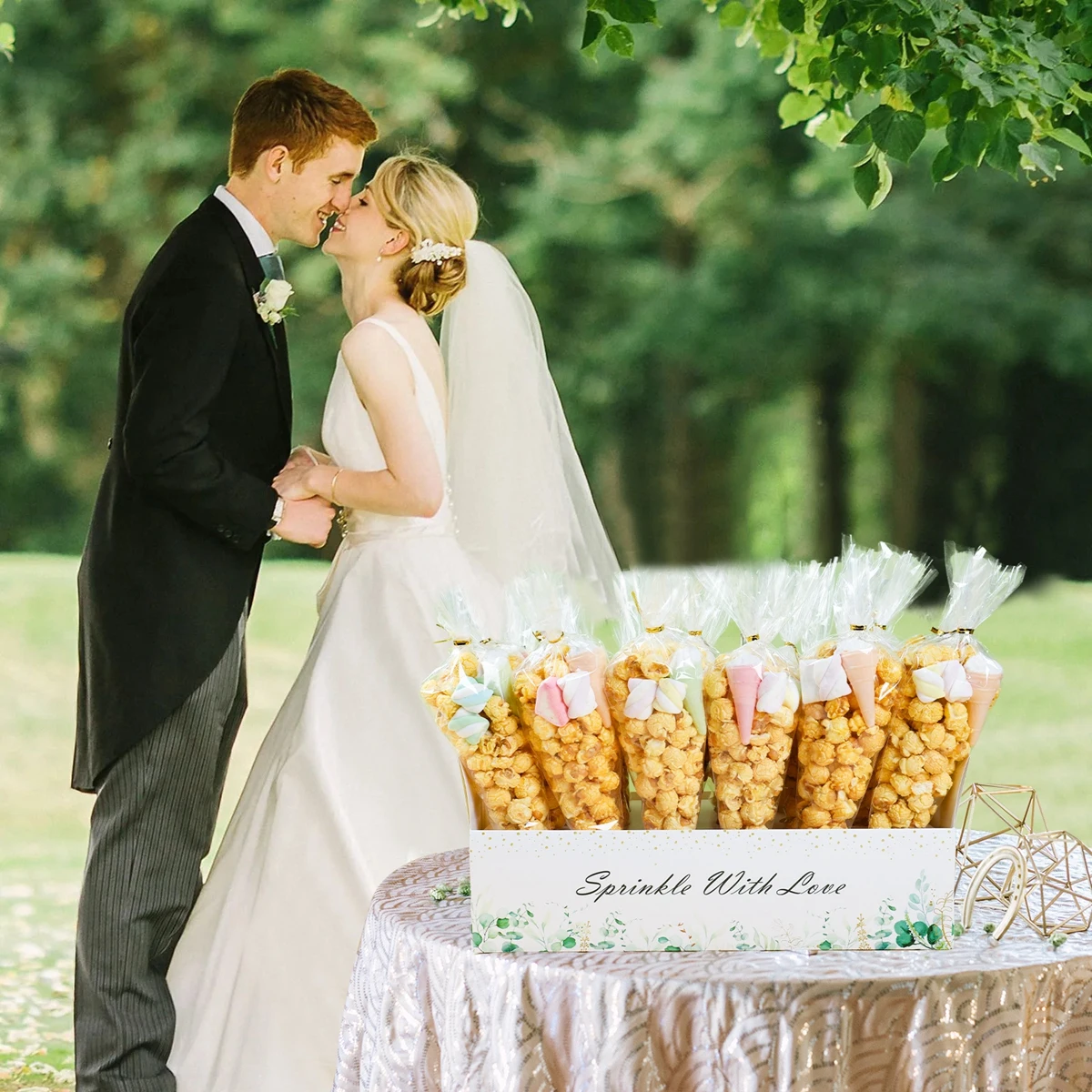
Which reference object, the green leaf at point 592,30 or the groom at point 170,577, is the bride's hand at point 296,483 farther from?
the green leaf at point 592,30

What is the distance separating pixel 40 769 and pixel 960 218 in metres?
6.95

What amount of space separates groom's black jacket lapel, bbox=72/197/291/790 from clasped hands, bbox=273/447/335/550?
55 mm

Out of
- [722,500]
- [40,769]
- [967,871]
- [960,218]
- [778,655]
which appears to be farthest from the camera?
[722,500]

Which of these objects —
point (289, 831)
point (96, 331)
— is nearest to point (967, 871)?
point (289, 831)

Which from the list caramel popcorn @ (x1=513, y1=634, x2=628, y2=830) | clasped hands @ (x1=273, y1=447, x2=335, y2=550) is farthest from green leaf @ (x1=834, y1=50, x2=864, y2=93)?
caramel popcorn @ (x1=513, y1=634, x2=628, y2=830)

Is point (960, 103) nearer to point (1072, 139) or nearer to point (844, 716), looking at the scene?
point (1072, 139)

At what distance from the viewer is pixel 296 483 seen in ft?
8.85

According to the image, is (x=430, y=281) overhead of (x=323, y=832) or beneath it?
overhead

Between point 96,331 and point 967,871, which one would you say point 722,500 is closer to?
point 96,331

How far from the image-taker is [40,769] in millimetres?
8141

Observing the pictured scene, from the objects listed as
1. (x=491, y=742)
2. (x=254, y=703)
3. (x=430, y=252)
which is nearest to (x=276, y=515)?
(x=430, y=252)

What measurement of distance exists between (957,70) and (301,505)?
53.2 inches

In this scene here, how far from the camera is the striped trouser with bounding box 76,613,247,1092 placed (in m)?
2.50

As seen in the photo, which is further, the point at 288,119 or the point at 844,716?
the point at 288,119
